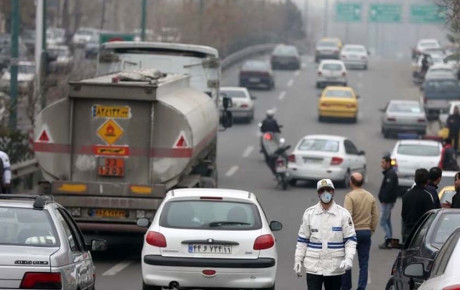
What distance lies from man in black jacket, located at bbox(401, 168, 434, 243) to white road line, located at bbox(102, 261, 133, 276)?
4.52 meters

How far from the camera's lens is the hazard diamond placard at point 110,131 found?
63.9ft

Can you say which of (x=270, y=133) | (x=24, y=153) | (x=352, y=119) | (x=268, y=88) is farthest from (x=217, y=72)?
(x=268, y=88)

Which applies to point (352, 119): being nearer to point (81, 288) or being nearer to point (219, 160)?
point (219, 160)

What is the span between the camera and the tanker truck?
1928cm

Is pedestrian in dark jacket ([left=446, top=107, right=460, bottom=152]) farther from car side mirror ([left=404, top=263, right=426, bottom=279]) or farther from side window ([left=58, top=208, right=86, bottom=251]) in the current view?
car side mirror ([left=404, top=263, right=426, bottom=279])

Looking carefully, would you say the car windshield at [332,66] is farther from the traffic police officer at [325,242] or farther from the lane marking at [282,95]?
the traffic police officer at [325,242]

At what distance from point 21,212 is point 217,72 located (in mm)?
17022

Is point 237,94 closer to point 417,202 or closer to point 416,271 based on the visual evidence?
point 417,202

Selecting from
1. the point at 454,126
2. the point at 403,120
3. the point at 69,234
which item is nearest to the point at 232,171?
the point at 454,126

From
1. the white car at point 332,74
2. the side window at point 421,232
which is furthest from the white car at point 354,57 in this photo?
the side window at point 421,232

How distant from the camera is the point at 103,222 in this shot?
19.4 metres

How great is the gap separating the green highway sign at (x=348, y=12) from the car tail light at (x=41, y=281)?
110 meters

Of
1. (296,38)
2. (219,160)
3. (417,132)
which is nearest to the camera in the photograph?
(219,160)

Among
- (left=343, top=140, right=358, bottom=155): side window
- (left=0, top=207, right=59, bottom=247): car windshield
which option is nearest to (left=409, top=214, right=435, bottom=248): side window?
(left=0, top=207, right=59, bottom=247): car windshield
